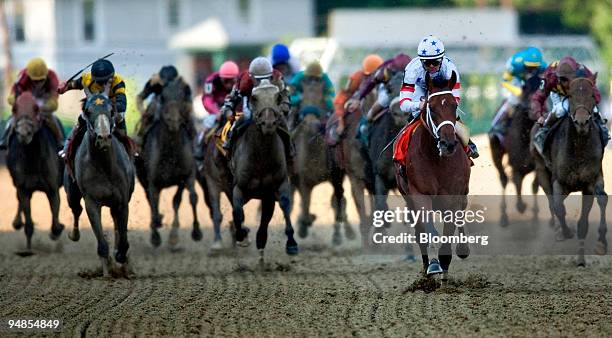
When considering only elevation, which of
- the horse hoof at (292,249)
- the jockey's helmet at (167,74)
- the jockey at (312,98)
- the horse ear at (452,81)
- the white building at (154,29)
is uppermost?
the horse ear at (452,81)

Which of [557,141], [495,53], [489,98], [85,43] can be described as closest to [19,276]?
[557,141]

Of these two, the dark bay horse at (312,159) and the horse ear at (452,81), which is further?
the dark bay horse at (312,159)

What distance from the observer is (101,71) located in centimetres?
1220

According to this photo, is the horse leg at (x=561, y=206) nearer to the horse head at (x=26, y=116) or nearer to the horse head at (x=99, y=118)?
the horse head at (x=99, y=118)

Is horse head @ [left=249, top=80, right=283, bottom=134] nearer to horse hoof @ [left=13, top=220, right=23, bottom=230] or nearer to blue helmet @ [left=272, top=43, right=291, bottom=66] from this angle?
blue helmet @ [left=272, top=43, right=291, bottom=66]

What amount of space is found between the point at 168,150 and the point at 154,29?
1556 inches

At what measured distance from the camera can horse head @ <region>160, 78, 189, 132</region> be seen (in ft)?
50.6

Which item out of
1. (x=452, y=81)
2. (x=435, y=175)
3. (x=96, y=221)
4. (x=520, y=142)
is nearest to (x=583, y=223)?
(x=435, y=175)

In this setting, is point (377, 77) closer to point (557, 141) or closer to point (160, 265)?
point (557, 141)

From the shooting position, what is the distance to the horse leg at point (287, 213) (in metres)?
12.9

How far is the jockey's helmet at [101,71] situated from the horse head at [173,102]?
10.3ft

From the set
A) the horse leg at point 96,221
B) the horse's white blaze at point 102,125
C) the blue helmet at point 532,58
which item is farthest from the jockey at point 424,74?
the blue helmet at point 532,58

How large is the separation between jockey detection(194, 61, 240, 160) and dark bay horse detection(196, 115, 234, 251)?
0.80 feet

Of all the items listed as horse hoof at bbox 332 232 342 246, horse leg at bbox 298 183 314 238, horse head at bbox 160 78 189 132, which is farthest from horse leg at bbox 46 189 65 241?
horse hoof at bbox 332 232 342 246
